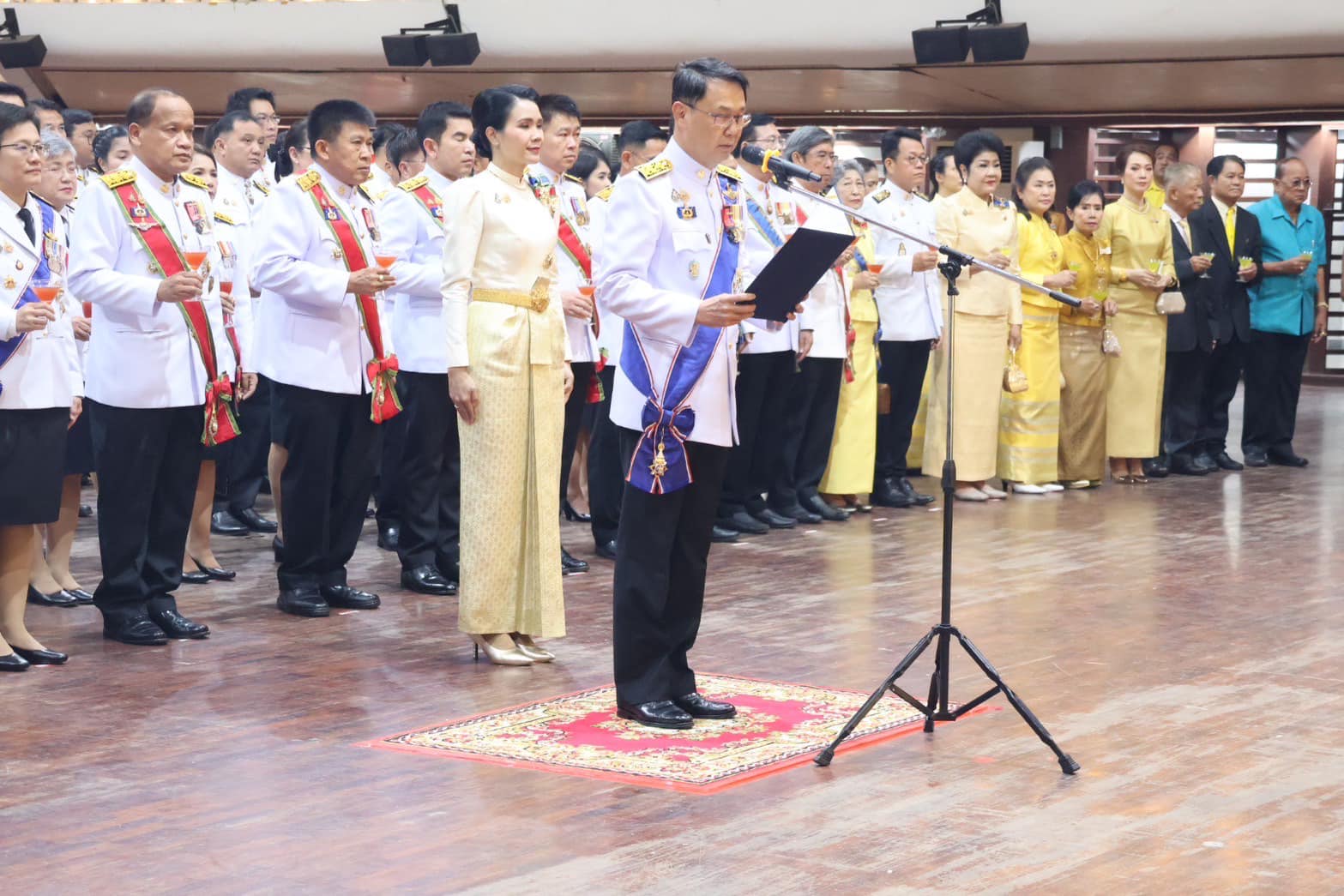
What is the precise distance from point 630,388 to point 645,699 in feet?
2.51

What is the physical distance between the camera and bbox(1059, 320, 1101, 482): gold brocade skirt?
9320mm

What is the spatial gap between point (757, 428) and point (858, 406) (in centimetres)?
76

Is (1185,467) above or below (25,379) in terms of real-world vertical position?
below

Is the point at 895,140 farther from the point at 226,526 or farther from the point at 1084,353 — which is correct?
the point at 226,526

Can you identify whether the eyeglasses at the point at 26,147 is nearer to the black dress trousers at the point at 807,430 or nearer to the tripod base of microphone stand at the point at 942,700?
the tripod base of microphone stand at the point at 942,700

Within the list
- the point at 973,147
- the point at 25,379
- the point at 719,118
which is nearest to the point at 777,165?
the point at 719,118

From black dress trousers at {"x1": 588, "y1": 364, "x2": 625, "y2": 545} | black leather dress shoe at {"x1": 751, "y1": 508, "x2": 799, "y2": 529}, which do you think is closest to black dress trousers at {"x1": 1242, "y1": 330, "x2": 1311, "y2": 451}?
black leather dress shoe at {"x1": 751, "y1": 508, "x2": 799, "y2": 529}

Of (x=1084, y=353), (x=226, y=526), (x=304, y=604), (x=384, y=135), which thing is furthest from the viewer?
(x=1084, y=353)

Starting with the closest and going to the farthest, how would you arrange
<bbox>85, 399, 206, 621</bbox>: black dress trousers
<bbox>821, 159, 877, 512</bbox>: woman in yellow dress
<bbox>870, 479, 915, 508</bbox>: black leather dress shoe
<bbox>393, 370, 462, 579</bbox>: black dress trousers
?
<bbox>85, 399, 206, 621</bbox>: black dress trousers
<bbox>393, 370, 462, 579</bbox>: black dress trousers
<bbox>821, 159, 877, 512</bbox>: woman in yellow dress
<bbox>870, 479, 915, 508</bbox>: black leather dress shoe

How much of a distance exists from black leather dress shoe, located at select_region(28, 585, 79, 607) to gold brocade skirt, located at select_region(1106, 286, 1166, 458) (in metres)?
5.51

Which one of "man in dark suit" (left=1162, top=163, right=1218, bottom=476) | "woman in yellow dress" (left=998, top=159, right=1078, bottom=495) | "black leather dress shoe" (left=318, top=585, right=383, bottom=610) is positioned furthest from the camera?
"man in dark suit" (left=1162, top=163, right=1218, bottom=476)

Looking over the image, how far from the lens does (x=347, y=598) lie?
19.9 feet

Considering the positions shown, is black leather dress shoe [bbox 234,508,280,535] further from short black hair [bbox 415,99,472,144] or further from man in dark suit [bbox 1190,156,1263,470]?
man in dark suit [bbox 1190,156,1263,470]

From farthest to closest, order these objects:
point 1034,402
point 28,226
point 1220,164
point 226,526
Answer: point 1220,164 < point 1034,402 < point 226,526 < point 28,226
